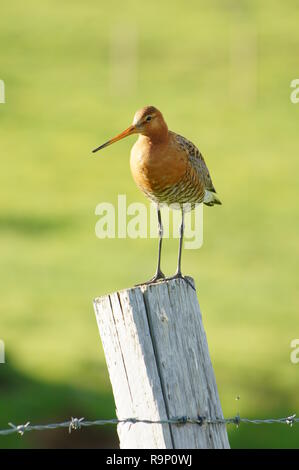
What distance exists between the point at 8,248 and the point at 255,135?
696 inches

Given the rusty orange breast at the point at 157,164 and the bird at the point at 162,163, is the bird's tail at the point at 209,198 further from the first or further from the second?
the rusty orange breast at the point at 157,164

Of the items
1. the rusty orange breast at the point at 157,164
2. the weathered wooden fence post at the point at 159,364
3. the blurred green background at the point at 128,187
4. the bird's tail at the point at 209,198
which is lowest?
the weathered wooden fence post at the point at 159,364

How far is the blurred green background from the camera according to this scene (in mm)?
22297

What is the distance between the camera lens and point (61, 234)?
121 ft

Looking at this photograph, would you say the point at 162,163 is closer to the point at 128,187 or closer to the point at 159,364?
the point at 159,364

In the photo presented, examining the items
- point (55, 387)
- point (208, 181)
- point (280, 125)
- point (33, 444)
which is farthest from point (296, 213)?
point (208, 181)

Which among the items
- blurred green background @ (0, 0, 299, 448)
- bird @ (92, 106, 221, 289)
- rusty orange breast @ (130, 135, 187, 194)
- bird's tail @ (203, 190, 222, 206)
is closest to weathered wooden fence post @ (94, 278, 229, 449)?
bird @ (92, 106, 221, 289)

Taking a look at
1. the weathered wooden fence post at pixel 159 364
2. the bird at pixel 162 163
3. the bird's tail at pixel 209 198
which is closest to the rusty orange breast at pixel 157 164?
the bird at pixel 162 163

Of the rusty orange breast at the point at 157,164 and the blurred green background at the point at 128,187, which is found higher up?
the blurred green background at the point at 128,187

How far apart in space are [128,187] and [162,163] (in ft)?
105

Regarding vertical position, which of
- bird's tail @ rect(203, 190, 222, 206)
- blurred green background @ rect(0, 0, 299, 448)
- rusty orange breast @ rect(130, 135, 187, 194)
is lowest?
rusty orange breast @ rect(130, 135, 187, 194)

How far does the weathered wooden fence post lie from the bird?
2.63 metres

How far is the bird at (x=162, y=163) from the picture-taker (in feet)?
29.1

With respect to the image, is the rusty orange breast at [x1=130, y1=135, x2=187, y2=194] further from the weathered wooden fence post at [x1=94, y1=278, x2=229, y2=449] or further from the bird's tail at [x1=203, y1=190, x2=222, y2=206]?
the weathered wooden fence post at [x1=94, y1=278, x2=229, y2=449]
